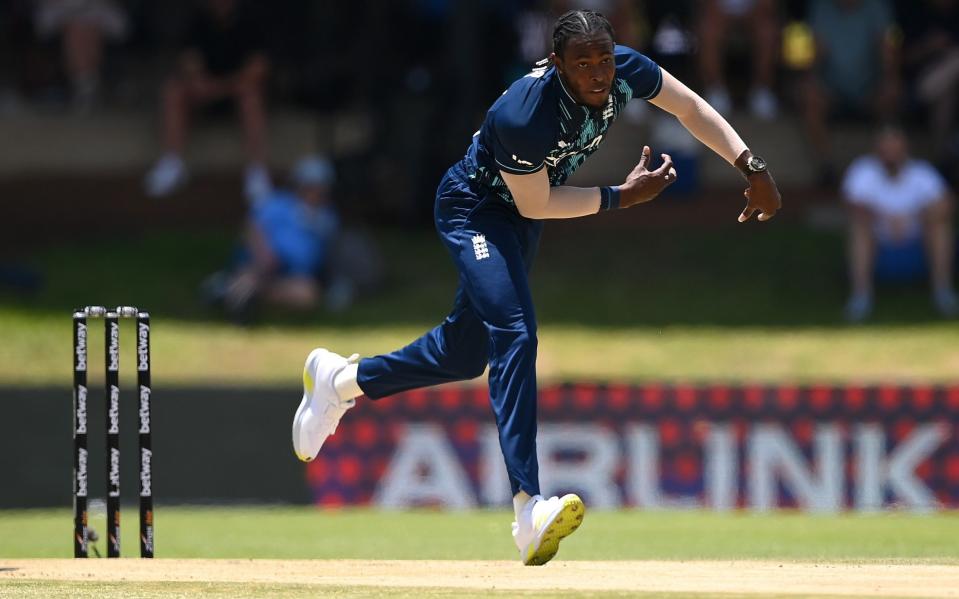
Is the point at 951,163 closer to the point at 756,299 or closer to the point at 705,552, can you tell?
the point at 756,299

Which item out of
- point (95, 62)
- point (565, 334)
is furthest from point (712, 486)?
point (95, 62)

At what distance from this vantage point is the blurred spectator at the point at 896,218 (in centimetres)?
1234

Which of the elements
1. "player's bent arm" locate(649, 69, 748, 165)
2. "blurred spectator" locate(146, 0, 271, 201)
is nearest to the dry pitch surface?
"player's bent arm" locate(649, 69, 748, 165)

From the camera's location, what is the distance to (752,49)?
572 inches

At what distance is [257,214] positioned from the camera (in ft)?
41.1

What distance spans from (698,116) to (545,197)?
0.70m

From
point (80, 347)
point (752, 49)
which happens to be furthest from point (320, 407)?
point (752, 49)

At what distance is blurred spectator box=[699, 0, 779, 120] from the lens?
14.0 m

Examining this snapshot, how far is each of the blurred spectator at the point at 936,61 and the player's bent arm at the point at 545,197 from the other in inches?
325

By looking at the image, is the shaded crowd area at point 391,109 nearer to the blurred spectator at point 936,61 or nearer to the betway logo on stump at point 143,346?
the blurred spectator at point 936,61

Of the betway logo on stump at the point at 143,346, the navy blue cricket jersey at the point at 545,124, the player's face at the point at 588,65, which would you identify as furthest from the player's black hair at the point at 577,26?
the betway logo on stump at the point at 143,346

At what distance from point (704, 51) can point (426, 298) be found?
10.9 ft

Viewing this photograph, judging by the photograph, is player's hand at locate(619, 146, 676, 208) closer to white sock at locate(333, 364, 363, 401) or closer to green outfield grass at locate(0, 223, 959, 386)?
white sock at locate(333, 364, 363, 401)

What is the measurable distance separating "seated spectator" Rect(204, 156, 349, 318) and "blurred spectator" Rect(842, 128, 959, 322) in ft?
13.0
